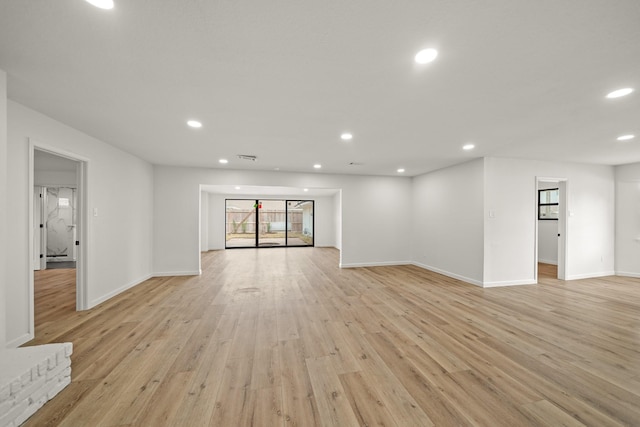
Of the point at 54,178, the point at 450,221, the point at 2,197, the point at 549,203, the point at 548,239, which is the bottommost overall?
the point at 548,239

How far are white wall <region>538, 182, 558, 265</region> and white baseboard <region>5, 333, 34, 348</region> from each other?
10294 millimetres

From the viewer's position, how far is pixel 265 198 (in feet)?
33.6

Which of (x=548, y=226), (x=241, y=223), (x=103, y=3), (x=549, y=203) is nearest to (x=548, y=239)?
(x=548, y=226)

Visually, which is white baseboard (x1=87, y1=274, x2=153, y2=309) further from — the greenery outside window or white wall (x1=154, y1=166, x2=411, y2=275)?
the greenery outside window

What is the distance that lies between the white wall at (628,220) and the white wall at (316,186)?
4385mm

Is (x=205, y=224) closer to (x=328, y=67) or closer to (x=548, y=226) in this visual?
(x=328, y=67)

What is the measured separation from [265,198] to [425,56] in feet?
29.9

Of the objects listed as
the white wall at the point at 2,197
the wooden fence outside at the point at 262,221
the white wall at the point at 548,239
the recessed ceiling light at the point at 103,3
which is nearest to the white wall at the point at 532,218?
the white wall at the point at 548,239

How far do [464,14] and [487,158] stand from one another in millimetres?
3978

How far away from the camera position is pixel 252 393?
175 cm

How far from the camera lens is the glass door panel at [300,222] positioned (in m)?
10.6

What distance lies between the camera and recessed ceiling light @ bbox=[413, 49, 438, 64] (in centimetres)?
160

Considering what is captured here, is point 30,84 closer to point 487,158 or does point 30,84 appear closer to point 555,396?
point 555,396

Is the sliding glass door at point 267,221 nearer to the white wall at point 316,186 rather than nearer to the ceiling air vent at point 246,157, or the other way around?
the white wall at point 316,186
